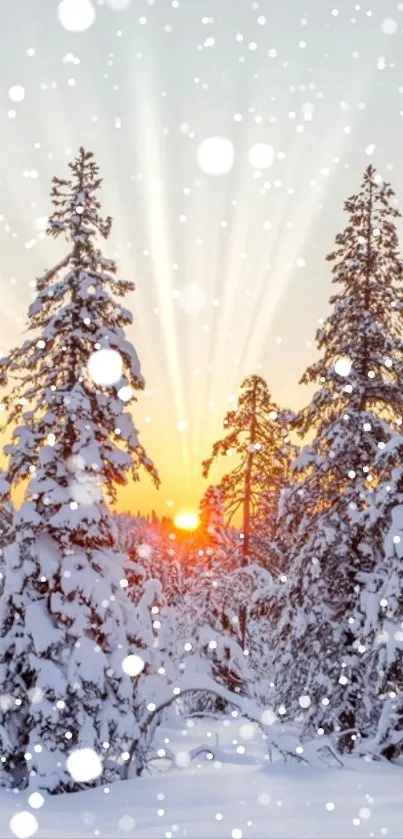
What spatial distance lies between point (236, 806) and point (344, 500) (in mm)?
9707

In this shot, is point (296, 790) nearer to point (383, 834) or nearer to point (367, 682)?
point (383, 834)

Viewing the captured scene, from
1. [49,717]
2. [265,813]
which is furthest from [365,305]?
[265,813]

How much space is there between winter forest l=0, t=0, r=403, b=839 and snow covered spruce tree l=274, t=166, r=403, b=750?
46 millimetres

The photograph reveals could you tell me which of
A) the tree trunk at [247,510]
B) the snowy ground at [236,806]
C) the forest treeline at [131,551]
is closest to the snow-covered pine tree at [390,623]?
the forest treeline at [131,551]

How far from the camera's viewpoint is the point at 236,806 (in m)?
7.68

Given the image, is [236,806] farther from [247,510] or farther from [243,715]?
[247,510]

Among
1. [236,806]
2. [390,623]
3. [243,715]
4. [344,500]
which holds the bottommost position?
[236,806]

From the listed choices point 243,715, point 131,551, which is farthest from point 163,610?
point 243,715

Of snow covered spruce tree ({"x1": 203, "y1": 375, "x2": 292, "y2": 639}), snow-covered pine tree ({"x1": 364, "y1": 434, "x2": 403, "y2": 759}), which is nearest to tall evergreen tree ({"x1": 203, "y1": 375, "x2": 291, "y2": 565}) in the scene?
snow covered spruce tree ({"x1": 203, "y1": 375, "x2": 292, "y2": 639})

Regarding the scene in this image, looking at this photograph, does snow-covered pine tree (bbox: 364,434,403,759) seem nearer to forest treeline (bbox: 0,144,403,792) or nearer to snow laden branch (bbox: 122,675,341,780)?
forest treeline (bbox: 0,144,403,792)

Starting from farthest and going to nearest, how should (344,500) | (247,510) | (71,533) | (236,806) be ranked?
(247,510) → (344,500) → (71,533) → (236,806)

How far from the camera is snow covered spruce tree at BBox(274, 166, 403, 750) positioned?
1588 centimetres

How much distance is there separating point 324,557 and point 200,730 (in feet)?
30.5

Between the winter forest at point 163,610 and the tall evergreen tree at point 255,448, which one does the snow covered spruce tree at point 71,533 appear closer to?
the winter forest at point 163,610
